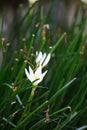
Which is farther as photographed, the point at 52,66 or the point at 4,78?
the point at 52,66

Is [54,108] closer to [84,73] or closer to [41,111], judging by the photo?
[41,111]

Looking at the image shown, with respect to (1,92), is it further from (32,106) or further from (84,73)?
(84,73)

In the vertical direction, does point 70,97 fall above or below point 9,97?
below

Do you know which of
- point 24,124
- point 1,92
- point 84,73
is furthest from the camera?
point 84,73

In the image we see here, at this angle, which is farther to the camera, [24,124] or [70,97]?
[70,97]

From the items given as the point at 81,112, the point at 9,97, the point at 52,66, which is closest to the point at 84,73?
the point at 52,66

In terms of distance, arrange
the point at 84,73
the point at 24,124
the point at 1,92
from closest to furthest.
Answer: the point at 24,124, the point at 1,92, the point at 84,73

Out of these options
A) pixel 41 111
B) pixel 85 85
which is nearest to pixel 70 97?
pixel 85 85

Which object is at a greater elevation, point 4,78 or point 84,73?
point 4,78
